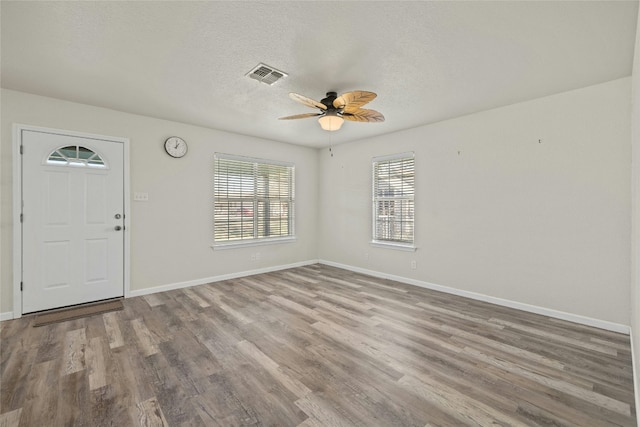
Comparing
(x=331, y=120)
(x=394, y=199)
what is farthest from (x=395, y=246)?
(x=331, y=120)

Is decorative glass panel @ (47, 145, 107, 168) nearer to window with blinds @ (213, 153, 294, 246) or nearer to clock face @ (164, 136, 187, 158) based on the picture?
clock face @ (164, 136, 187, 158)

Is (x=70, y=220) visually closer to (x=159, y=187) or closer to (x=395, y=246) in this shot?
(x=159, y=187)

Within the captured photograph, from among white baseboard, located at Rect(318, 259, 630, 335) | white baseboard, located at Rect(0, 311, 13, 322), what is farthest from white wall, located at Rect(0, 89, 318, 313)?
white baseboard, located at Rect(318, 259, 630, 335)

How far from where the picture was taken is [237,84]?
2.94 meters

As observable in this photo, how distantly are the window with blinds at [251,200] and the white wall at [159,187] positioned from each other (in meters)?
0.17

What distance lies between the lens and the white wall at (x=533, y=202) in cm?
288

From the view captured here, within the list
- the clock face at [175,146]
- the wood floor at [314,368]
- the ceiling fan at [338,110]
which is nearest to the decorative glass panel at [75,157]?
the clock face at [175,146]

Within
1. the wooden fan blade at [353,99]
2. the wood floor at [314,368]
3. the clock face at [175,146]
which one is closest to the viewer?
the wood floor at [314,368]

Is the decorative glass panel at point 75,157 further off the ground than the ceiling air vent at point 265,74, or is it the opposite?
the ceiling air vent at point 265,74

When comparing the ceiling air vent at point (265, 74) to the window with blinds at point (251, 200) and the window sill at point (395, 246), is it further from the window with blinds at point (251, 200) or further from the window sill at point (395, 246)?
the window sill at point (395, 246)

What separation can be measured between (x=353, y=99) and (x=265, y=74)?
889 millimetres

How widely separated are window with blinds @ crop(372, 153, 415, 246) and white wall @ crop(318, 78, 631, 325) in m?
0.18

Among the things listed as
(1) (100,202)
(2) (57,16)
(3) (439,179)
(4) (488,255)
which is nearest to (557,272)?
(4) (488,255)

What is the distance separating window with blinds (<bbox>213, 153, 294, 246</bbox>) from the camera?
4.88 meters
